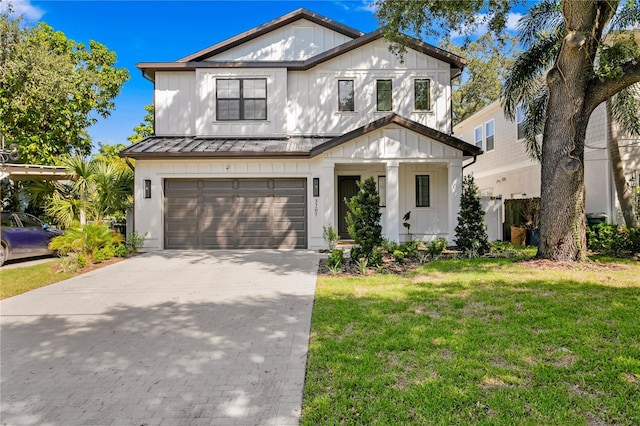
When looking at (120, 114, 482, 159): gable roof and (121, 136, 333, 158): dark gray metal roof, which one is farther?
(121, 136, 333, 158): dark gray metal roof

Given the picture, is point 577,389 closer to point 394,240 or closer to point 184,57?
point 394,240

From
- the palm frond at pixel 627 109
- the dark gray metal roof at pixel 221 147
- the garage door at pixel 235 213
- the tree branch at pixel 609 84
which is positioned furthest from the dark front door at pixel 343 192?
the palm frond at pixel 627 109

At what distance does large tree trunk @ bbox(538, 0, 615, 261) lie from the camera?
8.81 metres

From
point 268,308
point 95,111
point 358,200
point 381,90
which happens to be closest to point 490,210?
point 381,90

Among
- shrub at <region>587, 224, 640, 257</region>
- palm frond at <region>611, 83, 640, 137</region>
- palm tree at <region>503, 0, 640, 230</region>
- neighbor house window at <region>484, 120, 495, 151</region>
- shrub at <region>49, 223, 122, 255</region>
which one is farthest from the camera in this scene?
neighbor house window at <region>484, 120, 495, 151</region>

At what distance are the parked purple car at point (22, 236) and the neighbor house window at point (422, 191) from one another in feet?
38.6

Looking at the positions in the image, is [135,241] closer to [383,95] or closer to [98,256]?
[98,256]

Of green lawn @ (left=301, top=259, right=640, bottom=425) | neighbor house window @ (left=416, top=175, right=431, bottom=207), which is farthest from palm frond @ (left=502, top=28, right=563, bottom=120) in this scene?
green lawn @ (left=301, top=259, right=640, bottom=425)

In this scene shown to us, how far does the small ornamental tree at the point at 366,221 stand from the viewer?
8.77 meters

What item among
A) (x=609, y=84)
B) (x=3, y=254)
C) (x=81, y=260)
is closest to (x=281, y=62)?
(x=81, y=260)

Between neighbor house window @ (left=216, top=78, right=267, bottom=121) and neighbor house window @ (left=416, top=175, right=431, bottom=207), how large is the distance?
6131 mm

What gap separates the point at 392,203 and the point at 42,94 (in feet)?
48.5

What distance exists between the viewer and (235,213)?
1280 cm

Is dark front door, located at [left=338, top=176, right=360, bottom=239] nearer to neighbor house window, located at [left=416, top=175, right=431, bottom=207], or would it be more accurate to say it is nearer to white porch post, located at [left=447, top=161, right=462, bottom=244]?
neighbor house window, located at [left=416, top=175, right=431, bottom=207]
